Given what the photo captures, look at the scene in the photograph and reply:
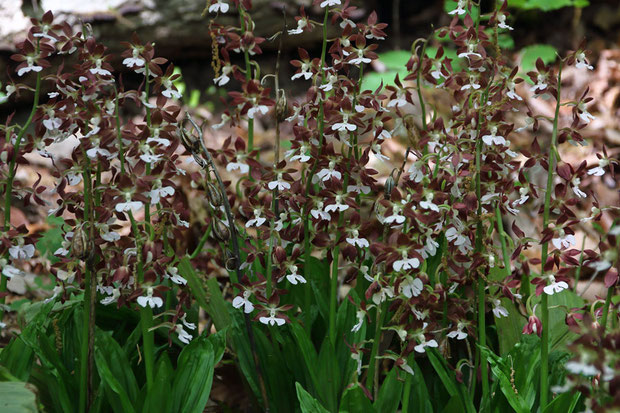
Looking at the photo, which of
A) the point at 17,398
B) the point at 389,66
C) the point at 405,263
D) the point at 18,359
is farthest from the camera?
the point at 389,66

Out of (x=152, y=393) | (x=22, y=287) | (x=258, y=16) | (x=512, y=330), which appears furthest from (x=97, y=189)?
(x=258, y=16)

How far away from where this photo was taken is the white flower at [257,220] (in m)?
2.20

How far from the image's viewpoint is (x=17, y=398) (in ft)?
5.78

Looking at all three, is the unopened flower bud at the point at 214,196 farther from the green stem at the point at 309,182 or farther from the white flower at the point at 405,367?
the white flower at the point at 405,367

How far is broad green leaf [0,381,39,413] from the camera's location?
173cm

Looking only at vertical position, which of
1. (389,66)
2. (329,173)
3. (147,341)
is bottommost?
(389,66)

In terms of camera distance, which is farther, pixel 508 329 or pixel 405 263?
pixel 508 329

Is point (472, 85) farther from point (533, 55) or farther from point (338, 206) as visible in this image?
point (533, 55)

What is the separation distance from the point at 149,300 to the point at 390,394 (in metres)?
0.82

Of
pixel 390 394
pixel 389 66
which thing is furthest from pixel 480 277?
pixel 389 66

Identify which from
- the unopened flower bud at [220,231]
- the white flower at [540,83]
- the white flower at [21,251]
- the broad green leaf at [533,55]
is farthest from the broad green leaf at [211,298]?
the broad green leaf at [533,55]

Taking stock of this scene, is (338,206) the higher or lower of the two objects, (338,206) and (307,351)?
the higher

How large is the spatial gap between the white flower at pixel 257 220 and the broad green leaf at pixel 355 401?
0.60 meters

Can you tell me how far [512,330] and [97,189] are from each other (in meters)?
1.51
